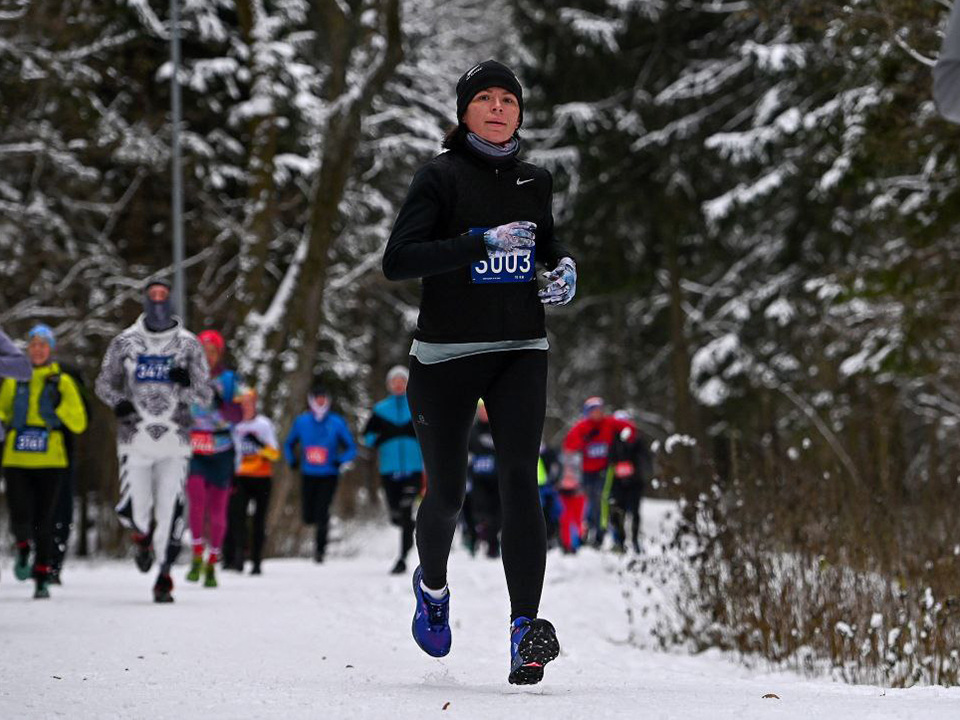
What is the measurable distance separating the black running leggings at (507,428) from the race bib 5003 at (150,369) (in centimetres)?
455

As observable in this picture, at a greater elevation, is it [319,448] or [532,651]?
[319,448]

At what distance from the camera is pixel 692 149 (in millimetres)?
28453

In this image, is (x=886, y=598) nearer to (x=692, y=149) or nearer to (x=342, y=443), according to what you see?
(x=342, y=443)

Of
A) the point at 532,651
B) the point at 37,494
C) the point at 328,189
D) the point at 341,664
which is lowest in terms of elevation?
the point at 341,664

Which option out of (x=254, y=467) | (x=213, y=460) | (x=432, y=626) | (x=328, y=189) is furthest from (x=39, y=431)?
(x=328, y=189)

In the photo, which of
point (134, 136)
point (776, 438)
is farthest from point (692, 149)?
point (776, 438)

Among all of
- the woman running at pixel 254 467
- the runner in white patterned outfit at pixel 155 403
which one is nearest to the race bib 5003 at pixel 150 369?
the runner in white patterned outfit at pixel 155 403

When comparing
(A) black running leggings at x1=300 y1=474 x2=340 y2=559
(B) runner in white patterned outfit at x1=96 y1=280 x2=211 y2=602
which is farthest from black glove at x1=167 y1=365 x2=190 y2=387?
(A) black running leggings at x1=300 y1=474 x2=340 y2=559

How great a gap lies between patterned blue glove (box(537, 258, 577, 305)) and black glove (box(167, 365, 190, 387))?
4.70m

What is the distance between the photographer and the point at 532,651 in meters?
4.66

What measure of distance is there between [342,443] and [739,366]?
51.3 feet

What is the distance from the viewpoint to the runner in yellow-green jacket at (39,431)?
9938 mm

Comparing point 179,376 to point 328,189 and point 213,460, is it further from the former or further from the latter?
point 328,189

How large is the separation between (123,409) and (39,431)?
4.03ft
